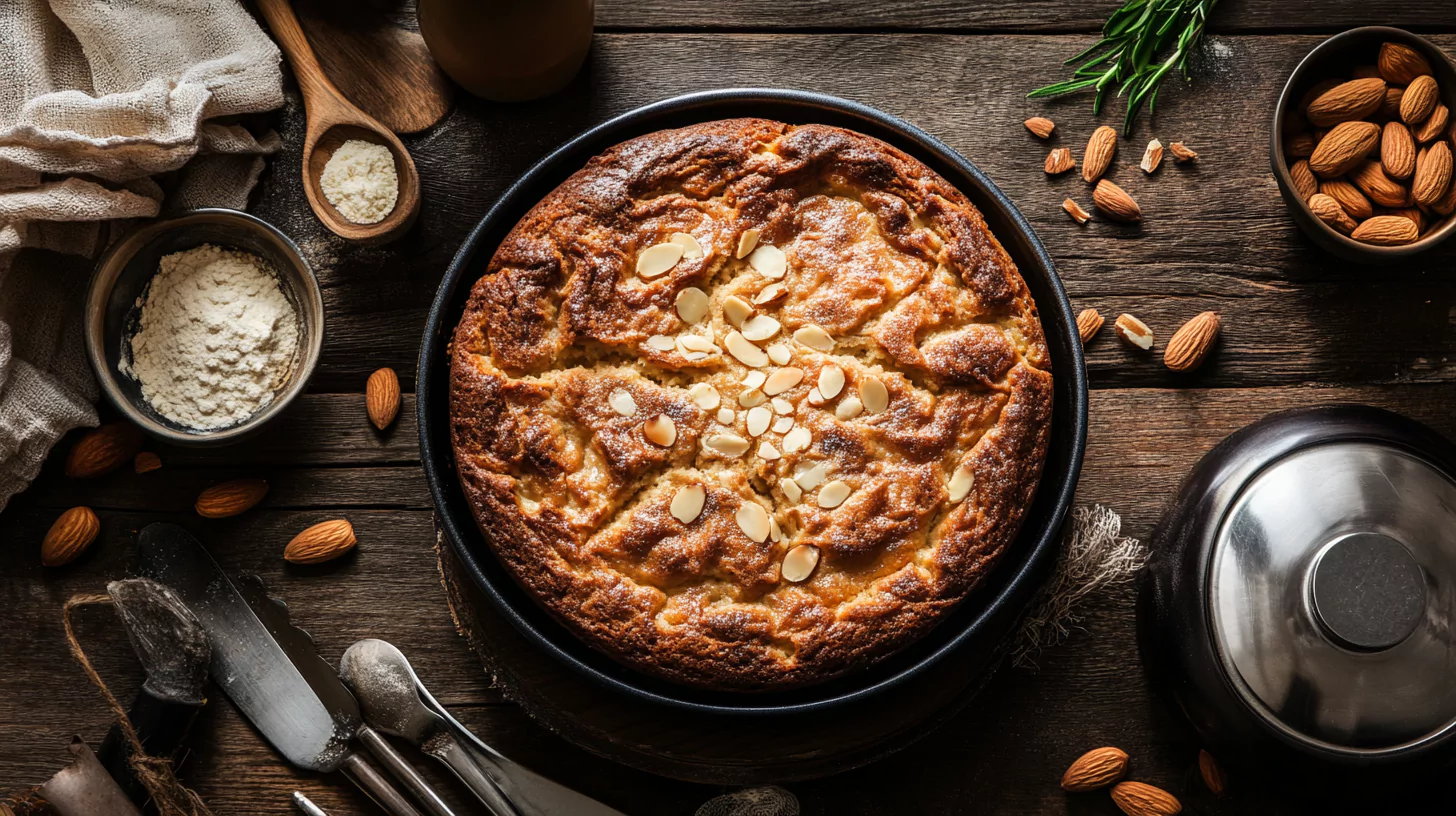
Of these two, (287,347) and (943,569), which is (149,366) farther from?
(943,569)

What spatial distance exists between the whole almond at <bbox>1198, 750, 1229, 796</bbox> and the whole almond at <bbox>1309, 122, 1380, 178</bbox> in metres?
1.52

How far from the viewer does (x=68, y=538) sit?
2.53 metres

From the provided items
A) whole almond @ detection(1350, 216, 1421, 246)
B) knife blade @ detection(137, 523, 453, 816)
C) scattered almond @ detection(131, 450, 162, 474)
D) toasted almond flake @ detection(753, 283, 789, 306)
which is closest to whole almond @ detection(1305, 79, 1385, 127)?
whole almond @ detection(1350, 216, 1421, 246)

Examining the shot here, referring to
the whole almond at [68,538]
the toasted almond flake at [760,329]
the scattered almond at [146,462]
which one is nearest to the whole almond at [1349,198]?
the toasted almond flake at [760,329]

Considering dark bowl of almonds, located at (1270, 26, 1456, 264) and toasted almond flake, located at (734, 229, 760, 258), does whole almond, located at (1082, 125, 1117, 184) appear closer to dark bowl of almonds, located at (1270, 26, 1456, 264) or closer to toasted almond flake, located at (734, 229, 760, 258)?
dark bowl of almonds, located at (1270, 26, 1456, 264)

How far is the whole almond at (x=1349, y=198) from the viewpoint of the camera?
2.54 meters

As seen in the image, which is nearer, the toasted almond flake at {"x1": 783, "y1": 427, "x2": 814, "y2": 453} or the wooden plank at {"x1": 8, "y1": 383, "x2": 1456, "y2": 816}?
the toasted almond flake at {"x1": 783, "y1": 427, "x2": 814, "y2": 453}

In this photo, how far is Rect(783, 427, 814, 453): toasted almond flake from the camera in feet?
7.11

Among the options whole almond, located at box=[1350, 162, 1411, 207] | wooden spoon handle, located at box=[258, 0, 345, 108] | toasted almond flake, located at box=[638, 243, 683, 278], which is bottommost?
whole almond, located at box=[1350, 162, 1411, 207]

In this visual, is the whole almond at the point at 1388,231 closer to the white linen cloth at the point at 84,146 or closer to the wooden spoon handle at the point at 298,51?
the wooden spoon handle at the point at 298,51

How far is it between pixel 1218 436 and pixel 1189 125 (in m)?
0.83

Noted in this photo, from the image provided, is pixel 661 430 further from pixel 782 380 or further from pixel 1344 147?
pixel 1344 147

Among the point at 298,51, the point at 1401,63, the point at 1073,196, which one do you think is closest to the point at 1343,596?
the point at 1073,196

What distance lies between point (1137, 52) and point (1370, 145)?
24.6 inches
